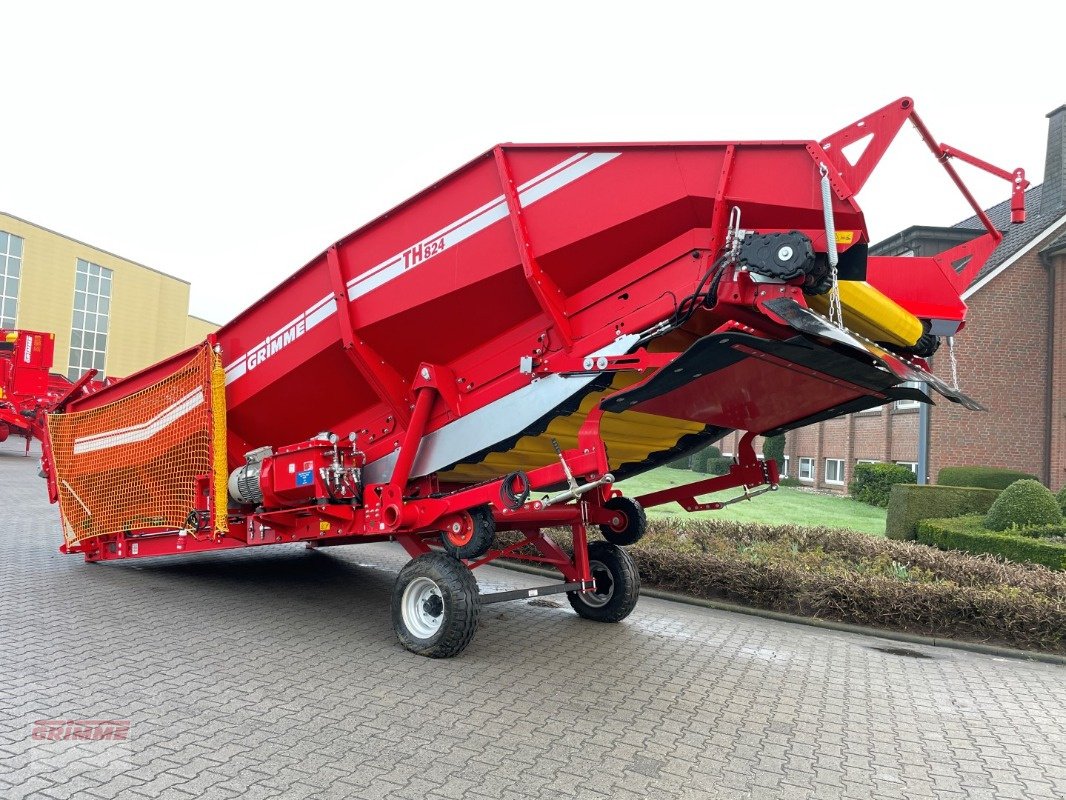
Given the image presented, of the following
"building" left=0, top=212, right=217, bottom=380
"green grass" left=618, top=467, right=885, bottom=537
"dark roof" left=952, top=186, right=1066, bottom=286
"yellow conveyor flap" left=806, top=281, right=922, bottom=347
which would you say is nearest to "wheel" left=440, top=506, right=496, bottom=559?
"yellow conveyor flap" left=806, top=281, right=922, bottom=347

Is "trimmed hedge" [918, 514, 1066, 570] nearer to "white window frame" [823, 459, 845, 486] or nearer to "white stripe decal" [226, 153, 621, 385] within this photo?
"white stripe decal" [226, 153, 621, 385]

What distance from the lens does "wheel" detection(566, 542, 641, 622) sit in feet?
21.2

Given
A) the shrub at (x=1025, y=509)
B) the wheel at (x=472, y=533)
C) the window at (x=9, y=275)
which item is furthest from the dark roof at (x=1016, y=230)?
the window at (x=9, y=275)

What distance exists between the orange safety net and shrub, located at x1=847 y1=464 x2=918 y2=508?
15.5 m

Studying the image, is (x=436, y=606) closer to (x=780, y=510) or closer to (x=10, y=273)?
(x=780, y=510)

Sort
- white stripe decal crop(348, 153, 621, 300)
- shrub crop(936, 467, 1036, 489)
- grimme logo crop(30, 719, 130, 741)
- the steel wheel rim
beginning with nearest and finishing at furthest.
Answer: grimme logo crop(30, 719, 130, 741) → white stripe decal crop(348, 153, 621, 300) → the steel wheel rim → shrub crop(936, 467, 1036, 489)

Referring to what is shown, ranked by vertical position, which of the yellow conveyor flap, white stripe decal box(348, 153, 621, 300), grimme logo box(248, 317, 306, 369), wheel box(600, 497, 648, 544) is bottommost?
wheel box(600, 497, 648, 544)

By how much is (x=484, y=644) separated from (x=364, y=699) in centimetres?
141

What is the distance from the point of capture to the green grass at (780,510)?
12.0 m

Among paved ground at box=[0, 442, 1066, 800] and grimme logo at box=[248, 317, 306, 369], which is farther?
grimme logo at box=[248, 317, 306, 369]

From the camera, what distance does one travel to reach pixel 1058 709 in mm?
5043

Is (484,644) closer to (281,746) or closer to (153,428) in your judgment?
(281,746)

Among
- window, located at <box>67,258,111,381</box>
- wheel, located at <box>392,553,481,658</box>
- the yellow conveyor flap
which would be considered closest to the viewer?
the yellow conveyor flap

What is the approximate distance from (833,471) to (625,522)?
18785 millimetres
